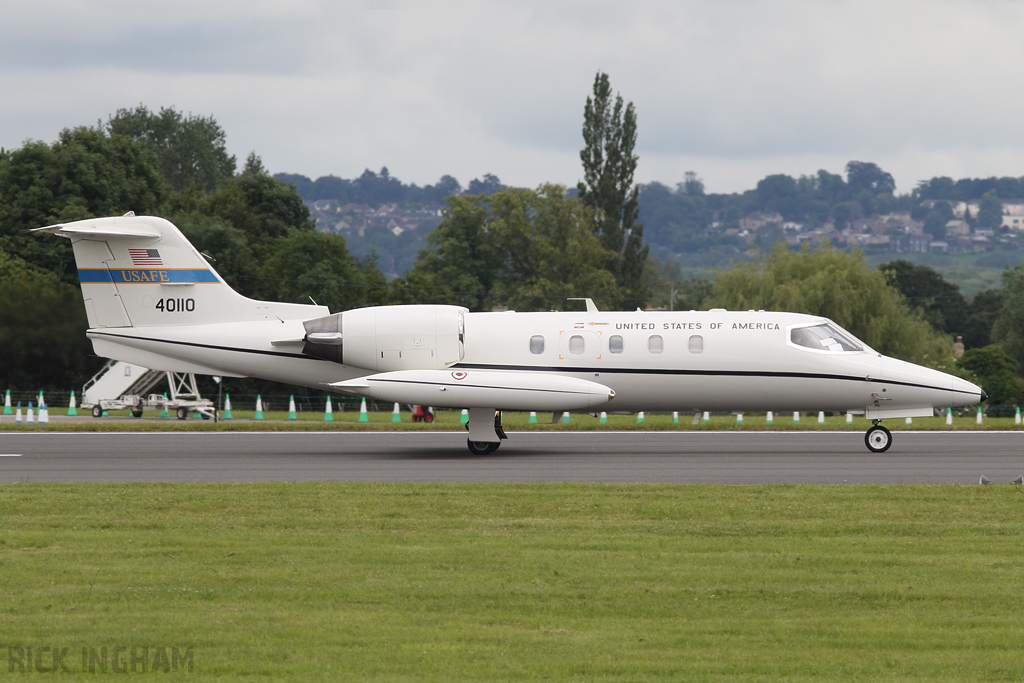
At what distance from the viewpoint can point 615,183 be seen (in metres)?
86.9

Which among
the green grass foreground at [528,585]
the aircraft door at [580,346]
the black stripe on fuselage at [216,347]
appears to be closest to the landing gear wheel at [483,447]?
the aircraft door at [580,346]

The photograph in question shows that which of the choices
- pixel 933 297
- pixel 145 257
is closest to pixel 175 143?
pixel 933 297

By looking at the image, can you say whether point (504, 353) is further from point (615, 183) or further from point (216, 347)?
point (615, 183)

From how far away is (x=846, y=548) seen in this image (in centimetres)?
1129

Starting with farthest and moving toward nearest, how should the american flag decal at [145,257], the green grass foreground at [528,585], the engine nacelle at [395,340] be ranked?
the american flag decal at [145,257]
the engine nacelle at [395,340]
the green grass foreground at [528,585]

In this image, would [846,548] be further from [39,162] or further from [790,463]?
[39,162]

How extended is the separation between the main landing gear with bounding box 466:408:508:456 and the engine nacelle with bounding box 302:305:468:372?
124 centimetres

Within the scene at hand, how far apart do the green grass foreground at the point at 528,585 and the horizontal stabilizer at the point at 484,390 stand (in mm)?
6872

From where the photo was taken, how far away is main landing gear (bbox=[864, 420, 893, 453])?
885 inches

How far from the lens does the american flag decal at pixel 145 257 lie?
23.7m

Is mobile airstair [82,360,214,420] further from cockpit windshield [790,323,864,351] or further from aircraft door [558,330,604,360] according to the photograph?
cockpit windshield [790,323,864,351]

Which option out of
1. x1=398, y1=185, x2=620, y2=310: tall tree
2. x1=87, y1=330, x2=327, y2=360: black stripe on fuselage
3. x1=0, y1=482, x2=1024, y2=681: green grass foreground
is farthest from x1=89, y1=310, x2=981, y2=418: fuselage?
x1=398, y1=185, x2=620, y2=310: tall tree

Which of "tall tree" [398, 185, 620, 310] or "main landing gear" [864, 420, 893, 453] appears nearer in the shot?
"main landing gear" [864, 420, 893, 453]

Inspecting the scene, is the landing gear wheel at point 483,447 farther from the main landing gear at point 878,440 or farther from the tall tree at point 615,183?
the tall tree at point 615,183
